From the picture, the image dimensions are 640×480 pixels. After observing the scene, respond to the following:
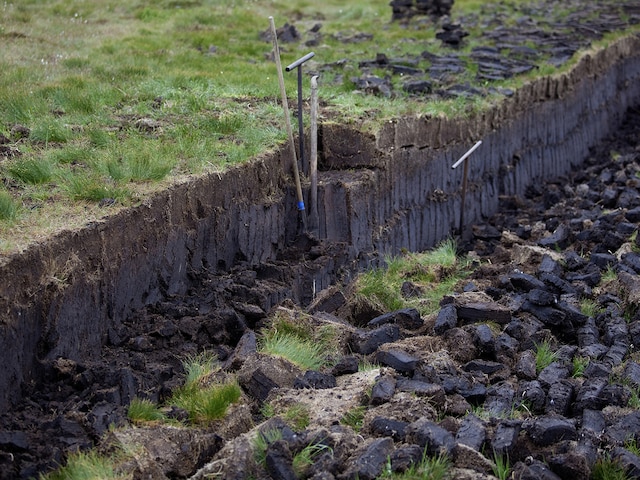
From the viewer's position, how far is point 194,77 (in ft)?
35.7

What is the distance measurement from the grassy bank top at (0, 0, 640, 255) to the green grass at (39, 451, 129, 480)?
1.59 metres

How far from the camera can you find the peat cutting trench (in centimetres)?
541

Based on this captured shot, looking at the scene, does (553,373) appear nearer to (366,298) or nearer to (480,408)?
(480,408)

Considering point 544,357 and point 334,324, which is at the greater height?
point 334,324

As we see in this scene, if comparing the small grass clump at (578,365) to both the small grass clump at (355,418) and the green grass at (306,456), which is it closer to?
the small grass clump at (355,418)

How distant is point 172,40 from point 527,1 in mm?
10132

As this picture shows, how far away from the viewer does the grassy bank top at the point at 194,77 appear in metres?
7.45

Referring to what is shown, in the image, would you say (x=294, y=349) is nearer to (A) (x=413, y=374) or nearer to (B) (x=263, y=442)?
(A) (x=413, y=374)

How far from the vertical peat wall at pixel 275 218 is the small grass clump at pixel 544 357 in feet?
7.65

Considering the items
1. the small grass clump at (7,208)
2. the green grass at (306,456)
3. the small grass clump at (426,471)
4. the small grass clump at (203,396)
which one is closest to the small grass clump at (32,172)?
the small grass clump at (7,208)

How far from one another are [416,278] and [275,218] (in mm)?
1564

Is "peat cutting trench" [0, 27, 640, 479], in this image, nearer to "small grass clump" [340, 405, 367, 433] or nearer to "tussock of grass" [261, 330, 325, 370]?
"small grass clump" [340, 405, 367, 433]

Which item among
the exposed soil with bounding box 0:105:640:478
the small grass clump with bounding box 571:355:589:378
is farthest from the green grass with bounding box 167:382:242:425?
the small grass clump with bounding box 571:355:589:378

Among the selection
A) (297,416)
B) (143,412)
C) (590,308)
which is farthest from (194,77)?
(297,416)
